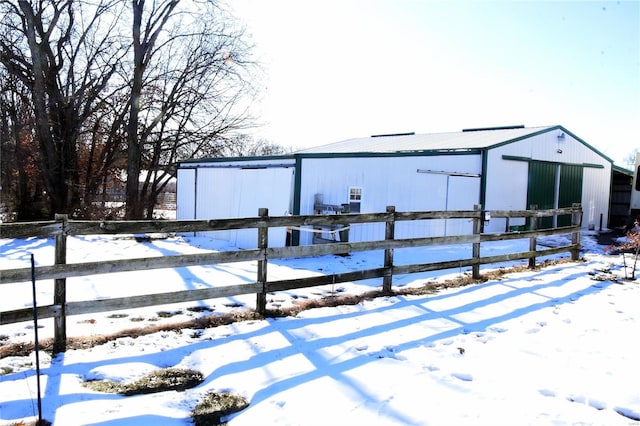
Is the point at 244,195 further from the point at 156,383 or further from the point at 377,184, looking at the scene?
the point at 156,383

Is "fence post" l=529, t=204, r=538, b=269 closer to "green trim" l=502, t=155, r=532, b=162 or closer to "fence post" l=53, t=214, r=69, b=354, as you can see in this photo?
"green trim" l=502, t=155, r=532, b=162

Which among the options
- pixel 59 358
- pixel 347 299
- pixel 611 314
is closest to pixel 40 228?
pixel 59 358

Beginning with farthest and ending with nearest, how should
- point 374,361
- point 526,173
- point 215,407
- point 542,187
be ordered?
point 542,187 → point 526,173 → point 374,361 → point 215,407

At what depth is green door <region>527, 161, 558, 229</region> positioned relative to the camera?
15.8 m

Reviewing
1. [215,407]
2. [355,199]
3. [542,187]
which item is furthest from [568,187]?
[215,407]

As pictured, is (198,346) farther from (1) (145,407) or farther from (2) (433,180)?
(2) (433,180)

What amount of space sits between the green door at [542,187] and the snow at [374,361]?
30.7 feet

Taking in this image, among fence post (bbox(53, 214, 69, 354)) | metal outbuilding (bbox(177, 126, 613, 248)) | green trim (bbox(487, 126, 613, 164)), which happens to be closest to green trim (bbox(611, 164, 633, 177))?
green trim (bbox(487, 126, 613, 164))

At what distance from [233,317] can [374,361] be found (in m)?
1.91

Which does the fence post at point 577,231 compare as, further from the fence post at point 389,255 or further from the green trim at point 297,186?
the green trim at point 297,186

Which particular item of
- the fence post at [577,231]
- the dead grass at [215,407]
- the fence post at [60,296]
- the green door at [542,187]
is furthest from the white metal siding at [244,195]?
the dead grass at [215,407]

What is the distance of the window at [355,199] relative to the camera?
43.1ft

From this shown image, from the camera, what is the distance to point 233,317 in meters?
5.24

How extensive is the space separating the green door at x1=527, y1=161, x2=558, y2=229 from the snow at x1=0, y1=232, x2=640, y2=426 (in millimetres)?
9367
